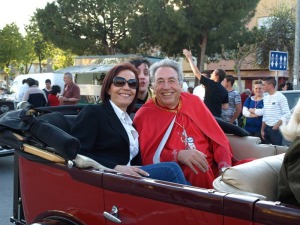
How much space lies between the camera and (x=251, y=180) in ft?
7.22

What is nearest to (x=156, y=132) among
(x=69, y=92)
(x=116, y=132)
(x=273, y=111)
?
(x=116, y=132)

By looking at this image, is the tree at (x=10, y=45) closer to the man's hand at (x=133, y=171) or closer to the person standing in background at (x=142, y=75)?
the person standing in background at (x=142, y=75)

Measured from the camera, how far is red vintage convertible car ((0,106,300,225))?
1850mm

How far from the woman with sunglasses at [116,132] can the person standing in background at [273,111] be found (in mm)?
4073

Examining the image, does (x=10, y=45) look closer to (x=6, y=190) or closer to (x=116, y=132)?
(x=6, y=190)

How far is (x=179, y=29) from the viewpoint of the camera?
75.3ft

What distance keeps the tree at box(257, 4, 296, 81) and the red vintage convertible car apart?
22.7 metres

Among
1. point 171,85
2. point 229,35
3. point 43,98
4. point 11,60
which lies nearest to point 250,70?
point 229,35

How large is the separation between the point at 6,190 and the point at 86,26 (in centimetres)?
2006

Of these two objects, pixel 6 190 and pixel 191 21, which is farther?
pixel 191 21

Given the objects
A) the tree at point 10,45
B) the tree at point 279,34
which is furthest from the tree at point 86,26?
the tree at point 10,45

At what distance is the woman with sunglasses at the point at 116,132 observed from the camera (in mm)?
2732

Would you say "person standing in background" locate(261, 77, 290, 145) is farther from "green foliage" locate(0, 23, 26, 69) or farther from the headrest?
"green foliage" locate(0, 23, 26, 69)

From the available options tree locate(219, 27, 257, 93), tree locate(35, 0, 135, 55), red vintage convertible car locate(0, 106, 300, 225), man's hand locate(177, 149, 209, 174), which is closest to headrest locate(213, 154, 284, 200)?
red vintage convertible car locate(0, 106, 300, 225)
